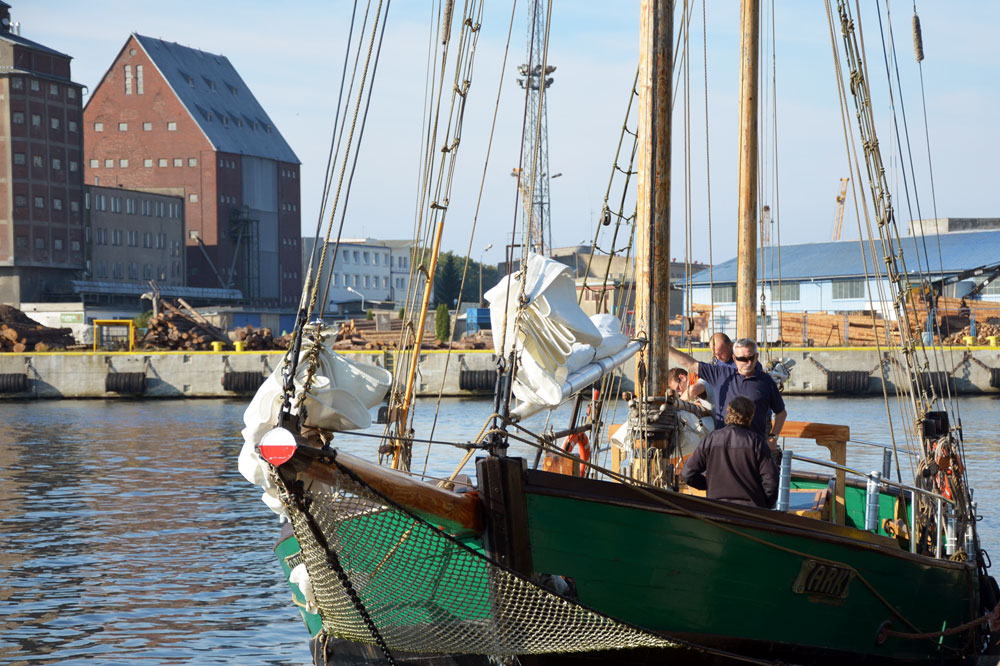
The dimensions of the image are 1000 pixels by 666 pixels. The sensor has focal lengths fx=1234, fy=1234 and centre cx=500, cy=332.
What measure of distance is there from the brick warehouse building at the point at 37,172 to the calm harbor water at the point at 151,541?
4932 centimetres

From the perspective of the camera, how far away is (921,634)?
1060 cm

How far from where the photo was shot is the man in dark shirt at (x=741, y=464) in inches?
368

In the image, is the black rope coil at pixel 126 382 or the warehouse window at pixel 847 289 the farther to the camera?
the warehouse window at pixel 847 289

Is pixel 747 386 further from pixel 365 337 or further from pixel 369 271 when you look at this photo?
pixel 369 271

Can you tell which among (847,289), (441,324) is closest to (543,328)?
(441,324)

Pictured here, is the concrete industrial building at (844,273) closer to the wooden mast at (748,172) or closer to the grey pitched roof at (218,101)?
the grey pitched roof at (218,101)

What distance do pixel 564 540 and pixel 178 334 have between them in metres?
58.3

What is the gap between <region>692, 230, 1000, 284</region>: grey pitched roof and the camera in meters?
70.5

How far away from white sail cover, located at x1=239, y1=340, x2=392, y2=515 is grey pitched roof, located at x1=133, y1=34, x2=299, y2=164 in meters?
100

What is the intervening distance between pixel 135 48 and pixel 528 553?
10771 cm

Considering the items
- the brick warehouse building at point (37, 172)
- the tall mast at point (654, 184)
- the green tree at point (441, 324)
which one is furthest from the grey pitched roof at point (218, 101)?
the tall mast at point (654, 184)

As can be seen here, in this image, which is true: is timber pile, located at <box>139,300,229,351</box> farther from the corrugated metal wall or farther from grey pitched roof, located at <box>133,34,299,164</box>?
grey pitched roof, located at <box>133,34,299,164</box>

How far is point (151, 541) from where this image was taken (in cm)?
2016

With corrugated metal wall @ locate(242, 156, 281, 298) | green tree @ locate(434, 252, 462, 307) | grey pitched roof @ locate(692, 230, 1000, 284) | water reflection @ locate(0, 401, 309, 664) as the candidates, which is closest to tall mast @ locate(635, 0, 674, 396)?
water reflection @ locate(0, 401, 309, 664)
